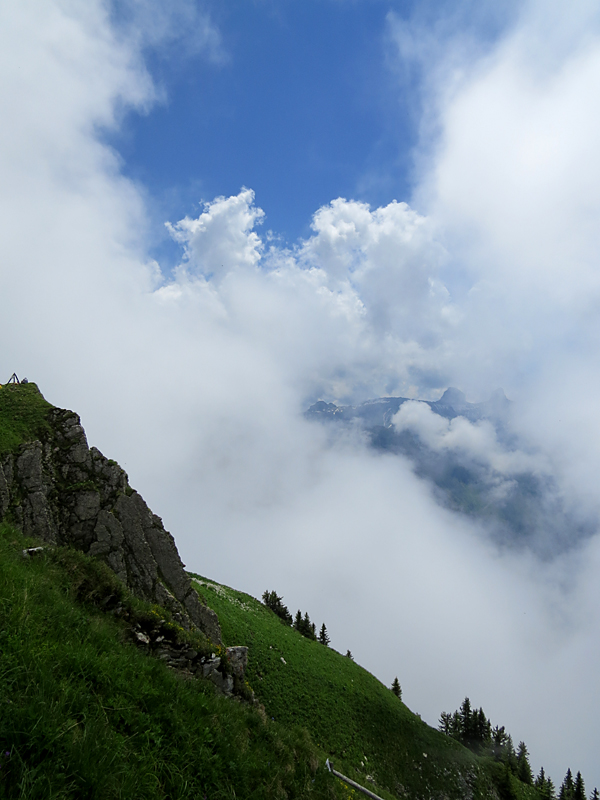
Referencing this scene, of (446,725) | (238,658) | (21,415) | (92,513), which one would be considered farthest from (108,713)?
(446,725)

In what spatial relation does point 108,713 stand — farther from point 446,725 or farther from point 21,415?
point 446,725

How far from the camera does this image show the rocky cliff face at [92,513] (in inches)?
981

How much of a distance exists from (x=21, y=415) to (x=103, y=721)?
99.8 feet

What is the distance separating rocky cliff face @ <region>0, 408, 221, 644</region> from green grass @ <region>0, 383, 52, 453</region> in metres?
0.72

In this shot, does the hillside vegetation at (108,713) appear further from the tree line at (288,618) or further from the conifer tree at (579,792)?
the conifer tree at (579,792)

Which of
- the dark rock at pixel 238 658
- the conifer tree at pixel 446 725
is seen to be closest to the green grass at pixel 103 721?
the dark rock at pixel 238 658

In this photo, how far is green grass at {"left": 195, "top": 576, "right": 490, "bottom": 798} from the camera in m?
36.2

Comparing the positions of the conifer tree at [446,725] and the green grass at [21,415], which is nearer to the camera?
the green grass at [21,415]

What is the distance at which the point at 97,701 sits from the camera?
7570 mm

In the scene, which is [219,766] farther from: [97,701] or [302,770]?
[302,770]

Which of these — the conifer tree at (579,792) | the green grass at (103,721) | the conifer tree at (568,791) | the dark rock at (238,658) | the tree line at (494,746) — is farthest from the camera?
the conifer tree at (568,791)

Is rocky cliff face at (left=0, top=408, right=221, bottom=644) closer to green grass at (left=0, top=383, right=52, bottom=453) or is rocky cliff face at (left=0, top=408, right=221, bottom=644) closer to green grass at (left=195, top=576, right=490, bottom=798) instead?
green grass at (left=0, top=383, right=52, bottom=453)

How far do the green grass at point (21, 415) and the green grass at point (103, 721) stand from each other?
1907cm

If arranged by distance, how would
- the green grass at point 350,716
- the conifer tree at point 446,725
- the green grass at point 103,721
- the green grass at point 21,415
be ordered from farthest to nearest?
the conifer tree at point 446,725
the green grass at point 350,716
the green grass at point 21,415
the green grass at point 103,721
